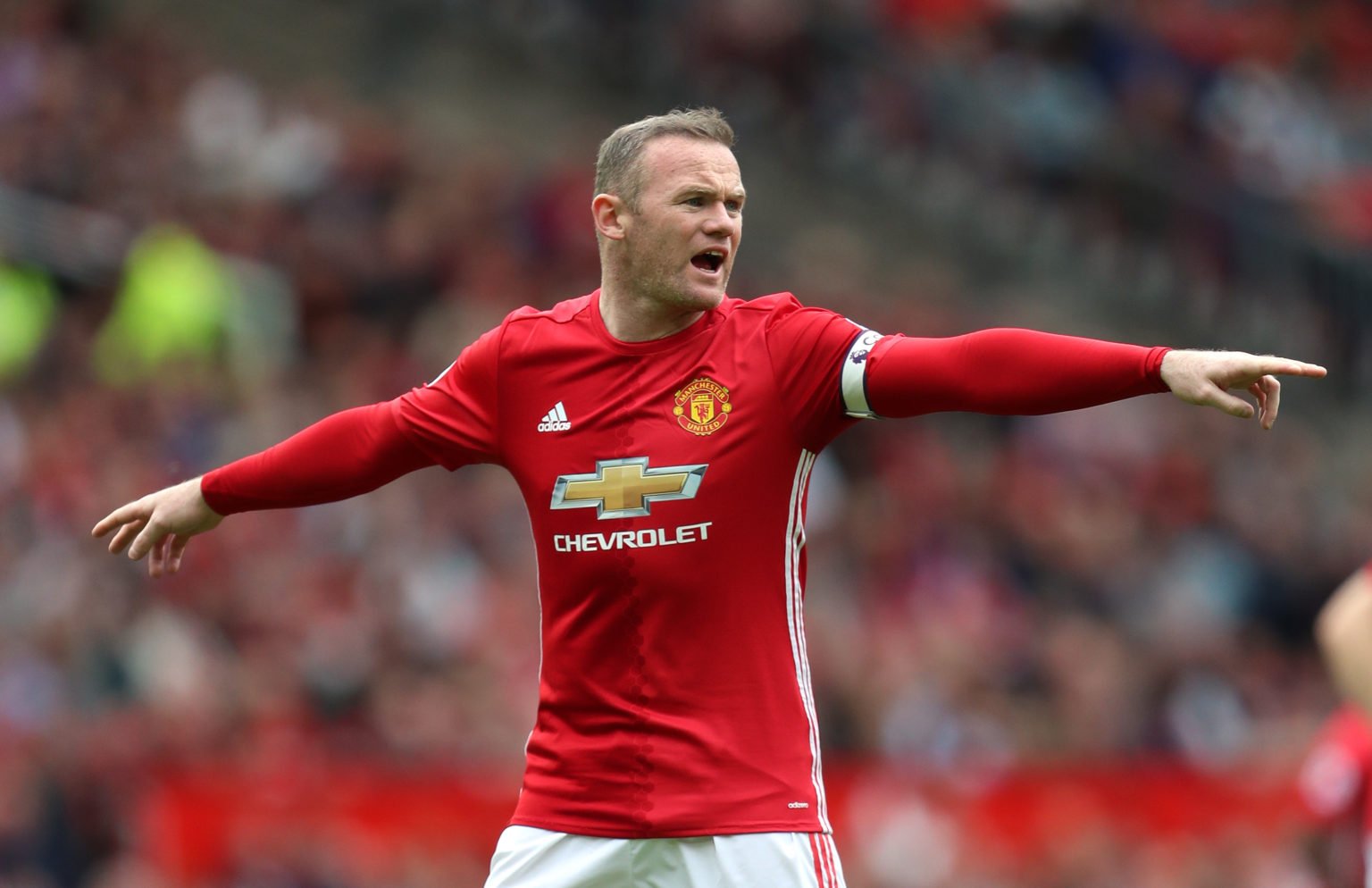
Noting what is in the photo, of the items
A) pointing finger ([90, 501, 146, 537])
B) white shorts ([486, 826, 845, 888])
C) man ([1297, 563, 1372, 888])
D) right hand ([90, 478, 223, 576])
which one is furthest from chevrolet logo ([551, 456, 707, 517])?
man ([1297, 563, 1372, 888])

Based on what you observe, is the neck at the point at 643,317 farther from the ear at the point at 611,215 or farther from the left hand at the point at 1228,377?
the left hand at the point at 1228,377

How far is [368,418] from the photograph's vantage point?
6414mm

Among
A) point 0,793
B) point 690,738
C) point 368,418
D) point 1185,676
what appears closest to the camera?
point 690,738

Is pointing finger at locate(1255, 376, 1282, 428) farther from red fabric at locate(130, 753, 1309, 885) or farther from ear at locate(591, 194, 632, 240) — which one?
red fabric at locate(130, 753, 1309, 885)

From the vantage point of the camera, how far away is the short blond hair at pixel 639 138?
20.1ft

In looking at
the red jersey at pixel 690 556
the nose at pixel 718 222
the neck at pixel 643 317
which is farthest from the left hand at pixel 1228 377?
the neck at pixel 643 317

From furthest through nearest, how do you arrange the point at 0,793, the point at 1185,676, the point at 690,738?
1. the point at 1185,676
2. the point at 0,793
3. the point at 690,738

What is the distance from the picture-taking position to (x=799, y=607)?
6.08 meters

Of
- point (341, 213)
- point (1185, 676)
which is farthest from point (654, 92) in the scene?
point (1185, 676)

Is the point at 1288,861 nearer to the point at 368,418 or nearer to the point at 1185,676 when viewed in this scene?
the point at 1185,676

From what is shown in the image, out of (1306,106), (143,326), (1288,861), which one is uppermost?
(1306,106)

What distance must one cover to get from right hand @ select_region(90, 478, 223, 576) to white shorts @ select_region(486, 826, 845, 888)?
1326 millimetres

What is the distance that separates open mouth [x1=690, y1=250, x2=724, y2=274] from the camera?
609cm

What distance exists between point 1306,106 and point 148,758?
12198mm
